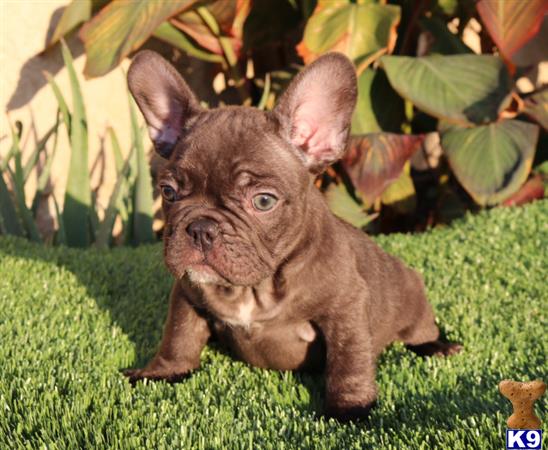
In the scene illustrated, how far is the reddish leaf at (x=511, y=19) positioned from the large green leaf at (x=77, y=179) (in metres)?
2.77

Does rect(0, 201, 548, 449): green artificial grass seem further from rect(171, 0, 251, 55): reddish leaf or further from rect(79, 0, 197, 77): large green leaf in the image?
rect(171, 0, 251, 55): reddish leaf

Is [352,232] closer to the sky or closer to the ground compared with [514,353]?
closer to the sky

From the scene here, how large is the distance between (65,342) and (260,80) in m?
3.52

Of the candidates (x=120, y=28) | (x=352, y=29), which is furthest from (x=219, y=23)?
(x=352, y=29)

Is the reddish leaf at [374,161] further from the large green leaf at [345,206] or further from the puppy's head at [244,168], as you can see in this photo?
the puppy's head at [244,168]

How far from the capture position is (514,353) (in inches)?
117

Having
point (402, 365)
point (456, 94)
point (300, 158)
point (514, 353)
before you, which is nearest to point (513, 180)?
point (456, 94)

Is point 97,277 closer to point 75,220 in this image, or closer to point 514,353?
point 75,220

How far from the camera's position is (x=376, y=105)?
5090 millimetres

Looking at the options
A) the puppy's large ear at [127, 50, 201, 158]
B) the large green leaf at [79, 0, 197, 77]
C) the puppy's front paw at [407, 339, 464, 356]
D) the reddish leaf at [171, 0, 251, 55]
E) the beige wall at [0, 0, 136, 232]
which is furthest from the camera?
the beige wall at [0, 0, 136, 232]

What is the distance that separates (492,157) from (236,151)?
9.15 feet

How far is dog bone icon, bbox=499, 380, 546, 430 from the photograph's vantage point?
5.33ft

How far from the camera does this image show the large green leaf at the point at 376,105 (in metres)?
4.98

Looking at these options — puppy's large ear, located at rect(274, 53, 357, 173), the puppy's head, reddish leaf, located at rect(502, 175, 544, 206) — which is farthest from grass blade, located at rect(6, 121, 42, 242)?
reddish leaf, located at rect(502, 175, 544, 206)
